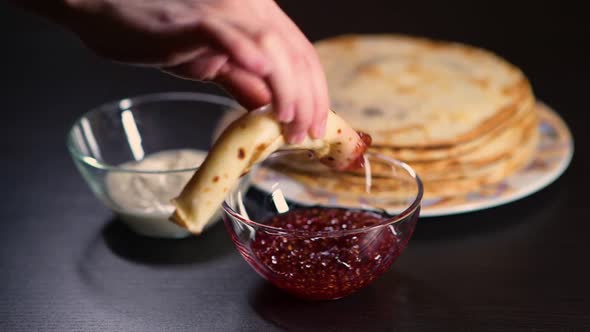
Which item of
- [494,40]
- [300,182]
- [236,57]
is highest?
[236,57]

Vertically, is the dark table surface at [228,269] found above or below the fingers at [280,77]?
below

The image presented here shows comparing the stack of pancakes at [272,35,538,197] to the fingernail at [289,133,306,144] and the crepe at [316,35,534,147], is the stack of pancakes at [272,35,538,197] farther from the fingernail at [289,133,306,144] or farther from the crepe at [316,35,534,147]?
the fingernail at [289,133,306,144]

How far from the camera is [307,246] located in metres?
1.05

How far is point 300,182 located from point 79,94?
0.88 metres

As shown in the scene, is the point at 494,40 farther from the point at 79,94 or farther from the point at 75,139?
the point at 75,139

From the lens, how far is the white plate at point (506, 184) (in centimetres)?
128

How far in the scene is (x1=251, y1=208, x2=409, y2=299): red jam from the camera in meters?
1.05

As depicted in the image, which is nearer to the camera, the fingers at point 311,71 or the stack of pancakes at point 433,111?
the fingers at point 311,71

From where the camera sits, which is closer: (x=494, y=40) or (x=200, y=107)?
(x=200, y=107)

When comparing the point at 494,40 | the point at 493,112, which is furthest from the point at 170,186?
the point at 494,40

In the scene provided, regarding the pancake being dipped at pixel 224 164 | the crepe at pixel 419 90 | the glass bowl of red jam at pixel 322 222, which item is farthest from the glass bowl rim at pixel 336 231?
the crepe at pixel 419 90

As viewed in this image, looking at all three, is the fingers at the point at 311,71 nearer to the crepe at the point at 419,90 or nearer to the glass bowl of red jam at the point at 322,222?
the glass bowl of red jam at the point at 322,222

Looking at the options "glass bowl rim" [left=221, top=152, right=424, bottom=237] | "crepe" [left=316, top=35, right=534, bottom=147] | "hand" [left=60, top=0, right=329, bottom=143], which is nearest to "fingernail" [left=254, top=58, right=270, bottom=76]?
"hand" [left=60, top=0, right=329, bottom=143]

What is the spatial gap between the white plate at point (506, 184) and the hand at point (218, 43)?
0.44 meters
